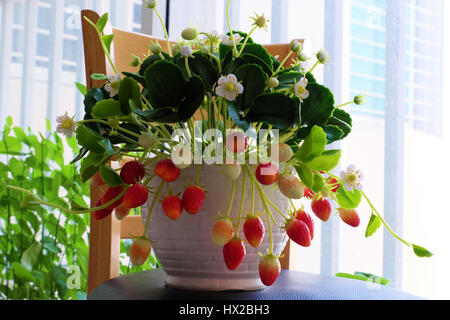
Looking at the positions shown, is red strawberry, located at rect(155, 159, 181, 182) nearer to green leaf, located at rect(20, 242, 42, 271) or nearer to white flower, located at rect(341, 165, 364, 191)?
white flower, located at rect(341, 165, 364, 191)

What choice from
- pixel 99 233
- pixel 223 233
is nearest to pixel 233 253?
pixel 223 233

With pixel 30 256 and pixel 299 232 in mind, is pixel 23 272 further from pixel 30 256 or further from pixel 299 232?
pixel 299 232

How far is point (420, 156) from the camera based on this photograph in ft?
3.06

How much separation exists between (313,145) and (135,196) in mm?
153

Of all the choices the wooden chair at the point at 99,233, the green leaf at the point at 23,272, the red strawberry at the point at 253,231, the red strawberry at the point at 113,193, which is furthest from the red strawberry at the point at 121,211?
the green leaf at the point at 23,272

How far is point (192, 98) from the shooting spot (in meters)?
0.39

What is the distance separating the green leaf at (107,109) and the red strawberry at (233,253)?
0.14 m

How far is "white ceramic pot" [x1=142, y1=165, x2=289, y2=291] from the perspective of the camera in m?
0.43

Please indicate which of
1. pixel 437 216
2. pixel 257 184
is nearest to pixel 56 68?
pixel 437 216

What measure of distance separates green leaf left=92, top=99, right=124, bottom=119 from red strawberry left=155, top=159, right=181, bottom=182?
0.18 ft

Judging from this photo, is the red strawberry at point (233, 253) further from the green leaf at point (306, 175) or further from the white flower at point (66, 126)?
the white flower at point (66, 126)

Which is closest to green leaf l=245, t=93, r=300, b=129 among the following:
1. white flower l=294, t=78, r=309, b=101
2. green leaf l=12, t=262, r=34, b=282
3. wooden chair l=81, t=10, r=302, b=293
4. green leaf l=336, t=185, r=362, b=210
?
white flower l=294, t=78, r=309, b=101

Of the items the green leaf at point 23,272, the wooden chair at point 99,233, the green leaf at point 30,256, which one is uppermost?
the wooden chair at point 99,233

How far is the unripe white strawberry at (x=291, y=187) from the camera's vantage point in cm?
38
